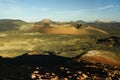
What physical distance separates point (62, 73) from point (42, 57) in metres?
19.3

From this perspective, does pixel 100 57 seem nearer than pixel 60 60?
Yes

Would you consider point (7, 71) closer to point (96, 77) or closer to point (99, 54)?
point (96, 77)

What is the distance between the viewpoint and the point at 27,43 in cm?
6600

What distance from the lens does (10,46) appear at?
62312 millimetres

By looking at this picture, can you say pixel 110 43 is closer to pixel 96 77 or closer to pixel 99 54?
pixel 99 54

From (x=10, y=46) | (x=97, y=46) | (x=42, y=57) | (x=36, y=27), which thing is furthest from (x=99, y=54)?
(x=36, y=27)

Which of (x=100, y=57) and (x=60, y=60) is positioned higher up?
(x=100, y=57)

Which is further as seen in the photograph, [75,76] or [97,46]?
[97,46]

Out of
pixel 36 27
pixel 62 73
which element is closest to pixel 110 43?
pixel 62 73

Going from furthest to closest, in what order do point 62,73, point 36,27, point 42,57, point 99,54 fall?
point 36,27 → point 42,57 → point 99,54 → point 62,73

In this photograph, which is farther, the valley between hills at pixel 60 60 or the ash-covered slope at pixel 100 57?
the ash-covered slope at pixel 100 57

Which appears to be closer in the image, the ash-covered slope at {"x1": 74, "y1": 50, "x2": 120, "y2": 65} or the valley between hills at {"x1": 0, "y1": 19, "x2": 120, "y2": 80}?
the valley between hills at {"x1": 0, "y1": 19, "x2": 120, "y2": 80}

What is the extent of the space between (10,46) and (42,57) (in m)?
21.7

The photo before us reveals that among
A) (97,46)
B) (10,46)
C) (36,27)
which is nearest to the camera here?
(97,46)
